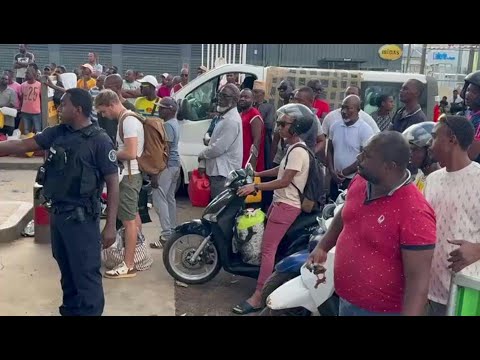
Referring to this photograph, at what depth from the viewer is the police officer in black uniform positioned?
4.07 metres

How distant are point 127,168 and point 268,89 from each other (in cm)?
404

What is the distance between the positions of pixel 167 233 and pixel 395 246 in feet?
13.6

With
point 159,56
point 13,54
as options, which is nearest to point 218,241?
point 159,56

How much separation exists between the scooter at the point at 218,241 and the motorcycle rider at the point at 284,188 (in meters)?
0.11

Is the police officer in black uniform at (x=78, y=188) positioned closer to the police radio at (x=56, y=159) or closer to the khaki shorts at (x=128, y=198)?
the police radio at (x=56, y=159)

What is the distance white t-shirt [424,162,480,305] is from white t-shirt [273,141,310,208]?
160cm

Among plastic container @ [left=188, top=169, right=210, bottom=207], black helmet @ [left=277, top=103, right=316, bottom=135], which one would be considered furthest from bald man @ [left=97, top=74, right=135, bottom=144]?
black helmet @ [left=277, top=103, right=316, bottom=135]

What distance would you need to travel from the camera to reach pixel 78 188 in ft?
13.4

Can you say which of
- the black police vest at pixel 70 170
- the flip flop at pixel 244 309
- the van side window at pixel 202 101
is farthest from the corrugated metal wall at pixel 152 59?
the black police vest at pixel 70 170

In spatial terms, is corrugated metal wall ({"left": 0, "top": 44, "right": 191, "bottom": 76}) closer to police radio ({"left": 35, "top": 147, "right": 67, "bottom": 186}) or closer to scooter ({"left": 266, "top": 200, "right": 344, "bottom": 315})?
police radio ({"left": 35, "top": 147, "right": 67, "bottom": 186})

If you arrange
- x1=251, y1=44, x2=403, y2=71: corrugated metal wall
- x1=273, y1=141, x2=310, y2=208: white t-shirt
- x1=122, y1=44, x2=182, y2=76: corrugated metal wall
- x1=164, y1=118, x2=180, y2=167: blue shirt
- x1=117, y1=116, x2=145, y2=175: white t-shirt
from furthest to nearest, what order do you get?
x1=122, y1=44, x2=182, y2=76: corrugated metal wall < x1=251, y1=44, x2=403, y2=71: corrugated metal wall < x1=164, y1=118, x2=180, y2=167: blue shirt < x1=117, y1=116, x2=145, y2=175: white t-shirt < x1=273, y1=141, x2=310, y2=208: white t-shirt

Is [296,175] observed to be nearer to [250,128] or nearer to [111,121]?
[111,121]

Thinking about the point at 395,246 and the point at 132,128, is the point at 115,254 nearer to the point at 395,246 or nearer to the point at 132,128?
the point at 132,128

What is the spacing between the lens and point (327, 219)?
4.28 meters
